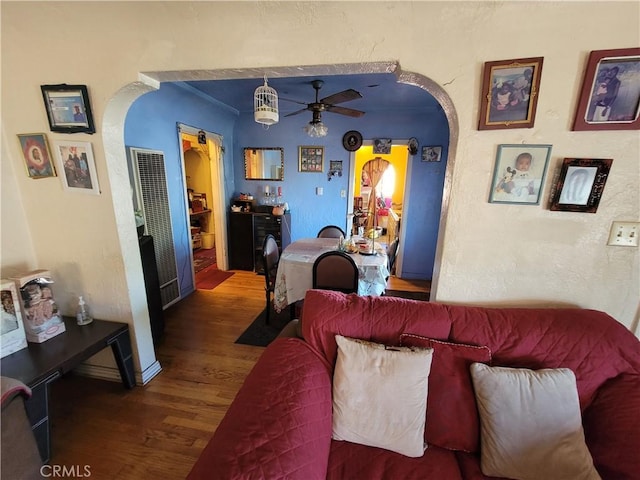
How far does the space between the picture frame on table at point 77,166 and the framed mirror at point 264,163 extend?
2.73 m

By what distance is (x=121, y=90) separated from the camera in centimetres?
Answer: 140

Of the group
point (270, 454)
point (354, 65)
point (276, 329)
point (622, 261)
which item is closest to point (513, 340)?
point (622, 261)

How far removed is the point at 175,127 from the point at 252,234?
5.70 feet

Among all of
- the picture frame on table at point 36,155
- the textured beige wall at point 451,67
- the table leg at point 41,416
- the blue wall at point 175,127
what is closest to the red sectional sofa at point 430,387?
the textured beige wall at point 451,67

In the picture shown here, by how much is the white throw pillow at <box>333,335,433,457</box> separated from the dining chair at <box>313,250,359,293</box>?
0.90m

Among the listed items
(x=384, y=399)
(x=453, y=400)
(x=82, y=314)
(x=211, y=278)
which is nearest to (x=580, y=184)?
(x=453, y=400)

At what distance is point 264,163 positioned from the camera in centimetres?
411

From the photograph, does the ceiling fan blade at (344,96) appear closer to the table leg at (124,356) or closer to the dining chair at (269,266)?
the dining chair at (269,266)

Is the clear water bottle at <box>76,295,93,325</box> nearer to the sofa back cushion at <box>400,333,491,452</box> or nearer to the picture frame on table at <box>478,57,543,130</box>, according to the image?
the sofa back cushion at <box>400,333,491,452</box>

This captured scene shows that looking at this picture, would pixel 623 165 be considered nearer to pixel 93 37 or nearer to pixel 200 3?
pixel 200 3

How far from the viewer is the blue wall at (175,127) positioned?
2.45 m

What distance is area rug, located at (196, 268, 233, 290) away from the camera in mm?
3545

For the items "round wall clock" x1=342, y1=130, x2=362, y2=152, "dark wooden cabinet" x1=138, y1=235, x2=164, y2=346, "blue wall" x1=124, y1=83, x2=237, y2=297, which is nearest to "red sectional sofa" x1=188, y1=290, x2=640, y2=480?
"dark wooden cabinet" x1=138, y1=235, x2=164, y2=346

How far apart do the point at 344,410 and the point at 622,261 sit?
4.74ft
